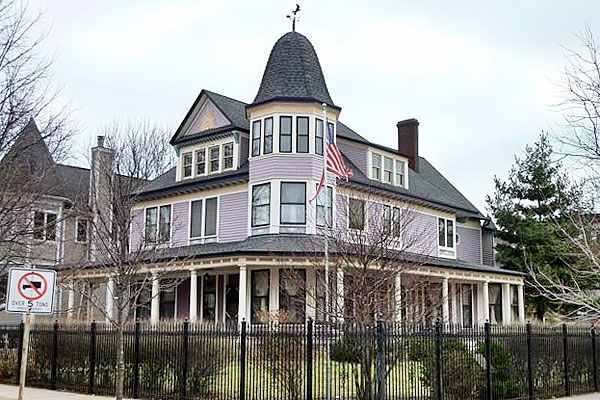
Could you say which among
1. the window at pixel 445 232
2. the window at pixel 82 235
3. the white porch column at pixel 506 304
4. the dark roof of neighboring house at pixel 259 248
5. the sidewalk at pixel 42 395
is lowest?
the sidewalk at pixel 42 395

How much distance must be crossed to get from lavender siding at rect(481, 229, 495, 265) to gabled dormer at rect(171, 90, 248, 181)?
17657 millimetres

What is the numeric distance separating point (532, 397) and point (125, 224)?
12056 mm

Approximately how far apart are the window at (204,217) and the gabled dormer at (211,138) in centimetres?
144

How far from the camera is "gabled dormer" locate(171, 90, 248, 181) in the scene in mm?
33219

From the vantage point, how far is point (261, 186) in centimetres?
3055

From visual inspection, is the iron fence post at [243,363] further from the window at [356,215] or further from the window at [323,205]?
the window at [323,205]

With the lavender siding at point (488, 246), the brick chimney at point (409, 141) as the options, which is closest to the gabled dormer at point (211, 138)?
the brick chimney at point (409, 141)

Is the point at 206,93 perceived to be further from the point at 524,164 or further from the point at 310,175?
the point at 524,164

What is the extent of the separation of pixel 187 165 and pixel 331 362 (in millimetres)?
21005

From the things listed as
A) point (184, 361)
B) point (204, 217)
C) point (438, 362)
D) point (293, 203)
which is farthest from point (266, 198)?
point (438, 362)

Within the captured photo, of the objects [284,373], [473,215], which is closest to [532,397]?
[284,373]

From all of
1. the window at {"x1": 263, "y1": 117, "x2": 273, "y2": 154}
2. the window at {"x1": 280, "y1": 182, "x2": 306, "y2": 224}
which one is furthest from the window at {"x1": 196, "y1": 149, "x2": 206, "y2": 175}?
the window at {"x1": 280, "y1": 182, "x2": 306, "y2": 224}

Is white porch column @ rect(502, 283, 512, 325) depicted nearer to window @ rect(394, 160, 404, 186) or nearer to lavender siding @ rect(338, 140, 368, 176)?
window @ rect(394, 160, 404, 186)

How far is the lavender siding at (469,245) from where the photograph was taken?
41.4 metres
